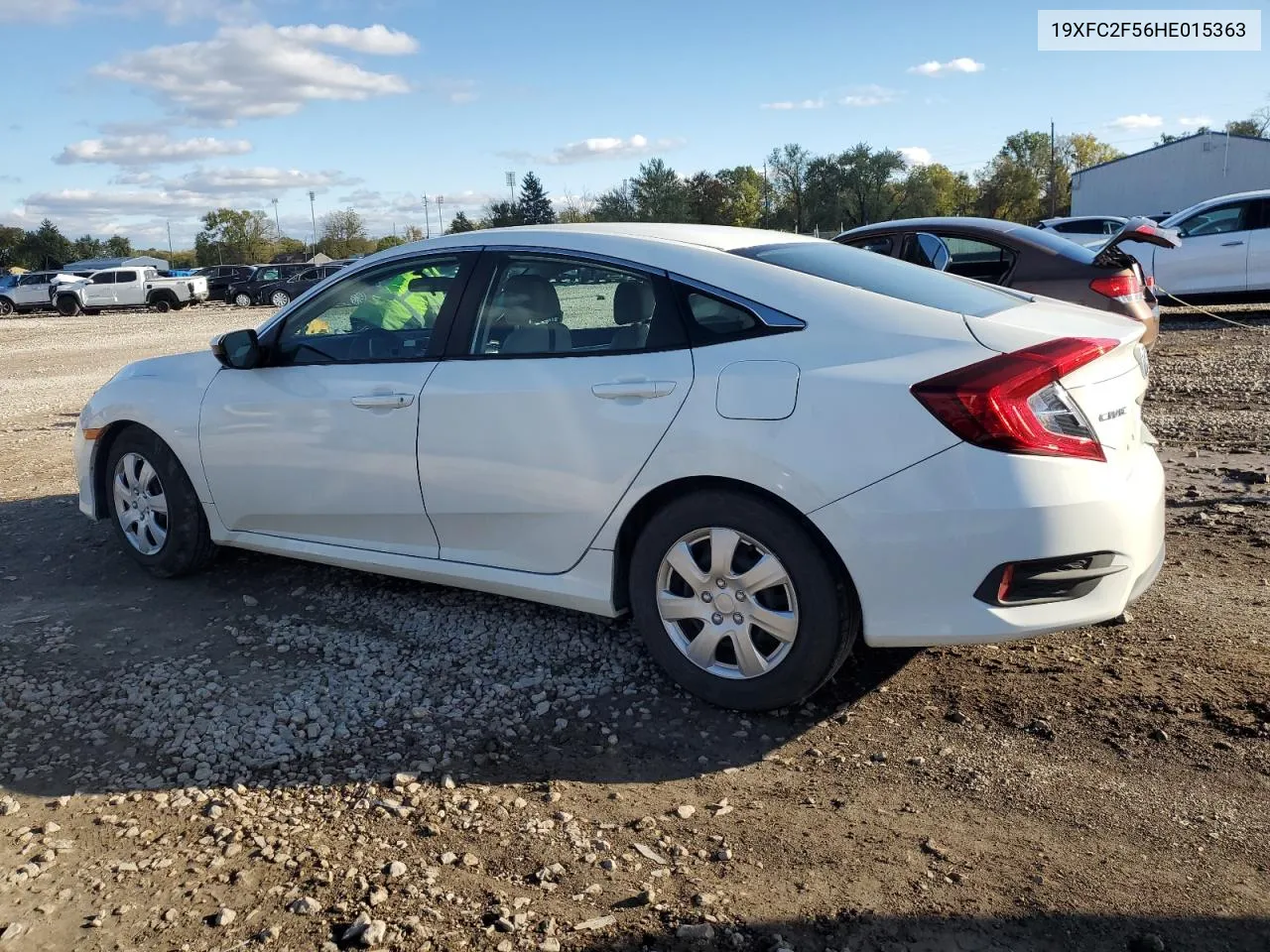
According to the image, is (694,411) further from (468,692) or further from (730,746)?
(468,692)

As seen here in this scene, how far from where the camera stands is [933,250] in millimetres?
9164

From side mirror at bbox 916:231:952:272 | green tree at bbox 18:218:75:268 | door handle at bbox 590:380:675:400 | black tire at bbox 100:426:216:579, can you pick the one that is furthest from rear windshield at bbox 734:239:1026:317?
green tree at bbox 18:218:75:268

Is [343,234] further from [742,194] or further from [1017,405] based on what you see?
[1017,405]

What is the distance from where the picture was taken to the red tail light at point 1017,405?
317cm

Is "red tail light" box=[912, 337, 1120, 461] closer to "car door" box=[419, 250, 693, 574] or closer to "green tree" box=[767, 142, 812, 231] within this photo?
"car door" box=[419, 250, 693, 574]

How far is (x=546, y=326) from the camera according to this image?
408cm

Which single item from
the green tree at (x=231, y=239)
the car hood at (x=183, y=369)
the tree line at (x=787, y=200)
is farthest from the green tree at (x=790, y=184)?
the car hood at (x=183, y=369)

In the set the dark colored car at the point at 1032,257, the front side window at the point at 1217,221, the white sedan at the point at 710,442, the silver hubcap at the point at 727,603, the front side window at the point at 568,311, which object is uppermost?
the front side window at the point at 1217,221

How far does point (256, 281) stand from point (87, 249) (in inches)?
3040

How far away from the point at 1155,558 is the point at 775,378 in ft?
4.57

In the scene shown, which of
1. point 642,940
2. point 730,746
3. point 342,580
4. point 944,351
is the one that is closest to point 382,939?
point 642,940

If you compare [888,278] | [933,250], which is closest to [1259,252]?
[933,250]

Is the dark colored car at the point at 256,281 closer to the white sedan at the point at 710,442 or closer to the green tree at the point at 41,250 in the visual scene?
the white sedan at the point at 710,442

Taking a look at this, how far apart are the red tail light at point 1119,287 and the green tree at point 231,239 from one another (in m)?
110
